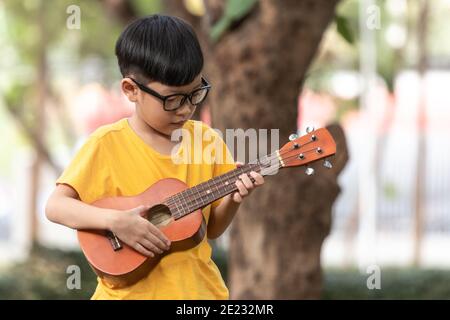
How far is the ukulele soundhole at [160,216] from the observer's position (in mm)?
2980

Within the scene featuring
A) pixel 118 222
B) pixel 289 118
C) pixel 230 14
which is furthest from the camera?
pixel 289 118

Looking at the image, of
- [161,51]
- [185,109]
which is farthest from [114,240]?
[161,51]

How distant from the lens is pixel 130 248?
2949 millimetres

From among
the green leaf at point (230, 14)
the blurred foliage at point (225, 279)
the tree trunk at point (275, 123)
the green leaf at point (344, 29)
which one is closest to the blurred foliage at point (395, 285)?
the blurred foliage at point (225, 279)

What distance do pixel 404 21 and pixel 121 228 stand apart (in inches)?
416

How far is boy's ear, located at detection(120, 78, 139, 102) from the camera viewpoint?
296 cm

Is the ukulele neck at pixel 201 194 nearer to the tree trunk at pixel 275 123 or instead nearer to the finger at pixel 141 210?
the finger at pixel 141 210

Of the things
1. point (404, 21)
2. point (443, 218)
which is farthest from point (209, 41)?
point (443, 218)

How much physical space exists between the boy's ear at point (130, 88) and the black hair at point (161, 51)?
0.08 feet

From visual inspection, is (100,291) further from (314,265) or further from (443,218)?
(443,218)

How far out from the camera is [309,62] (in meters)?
5.81

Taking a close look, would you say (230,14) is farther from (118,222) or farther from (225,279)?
(225,279)

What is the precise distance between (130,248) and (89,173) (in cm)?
24

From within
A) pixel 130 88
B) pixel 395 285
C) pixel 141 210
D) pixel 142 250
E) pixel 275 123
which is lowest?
pixel 142 250
